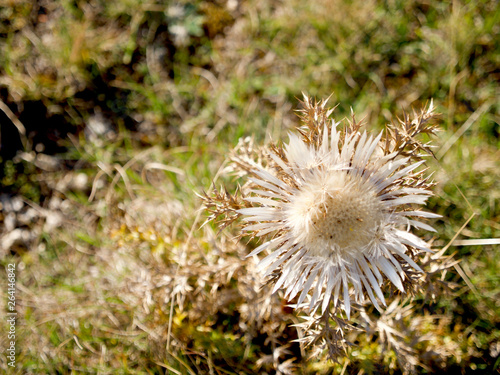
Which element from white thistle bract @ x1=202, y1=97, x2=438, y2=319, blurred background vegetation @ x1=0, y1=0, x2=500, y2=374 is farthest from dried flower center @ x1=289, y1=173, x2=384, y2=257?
blurred background vegetation @ x1=0, y1=0, x2=500, y2=374

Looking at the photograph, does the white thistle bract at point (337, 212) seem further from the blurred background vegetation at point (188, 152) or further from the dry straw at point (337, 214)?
the blurred background vegetation at point (188, 152)

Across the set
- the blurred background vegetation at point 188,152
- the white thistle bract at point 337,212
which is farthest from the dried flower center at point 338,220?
the blurred background vegetation at point 188,152

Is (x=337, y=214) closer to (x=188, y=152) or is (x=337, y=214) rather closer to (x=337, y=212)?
(x=337, y=212)

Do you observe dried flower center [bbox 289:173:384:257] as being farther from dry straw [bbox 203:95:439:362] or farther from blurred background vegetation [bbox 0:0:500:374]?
blurred background vegetation [bbox 0:0:500:374]

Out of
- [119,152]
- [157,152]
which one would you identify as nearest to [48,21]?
[119,152]

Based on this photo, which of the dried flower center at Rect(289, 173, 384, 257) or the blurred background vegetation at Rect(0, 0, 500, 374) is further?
the blurred background vegetation at Rect(0, 0, 500, 374)

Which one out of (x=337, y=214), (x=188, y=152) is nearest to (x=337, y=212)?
(x=337, y=214)

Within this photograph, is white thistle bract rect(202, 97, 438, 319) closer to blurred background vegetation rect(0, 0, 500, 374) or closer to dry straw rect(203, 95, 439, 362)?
dry straw rect(203, 95, 439, 362)
